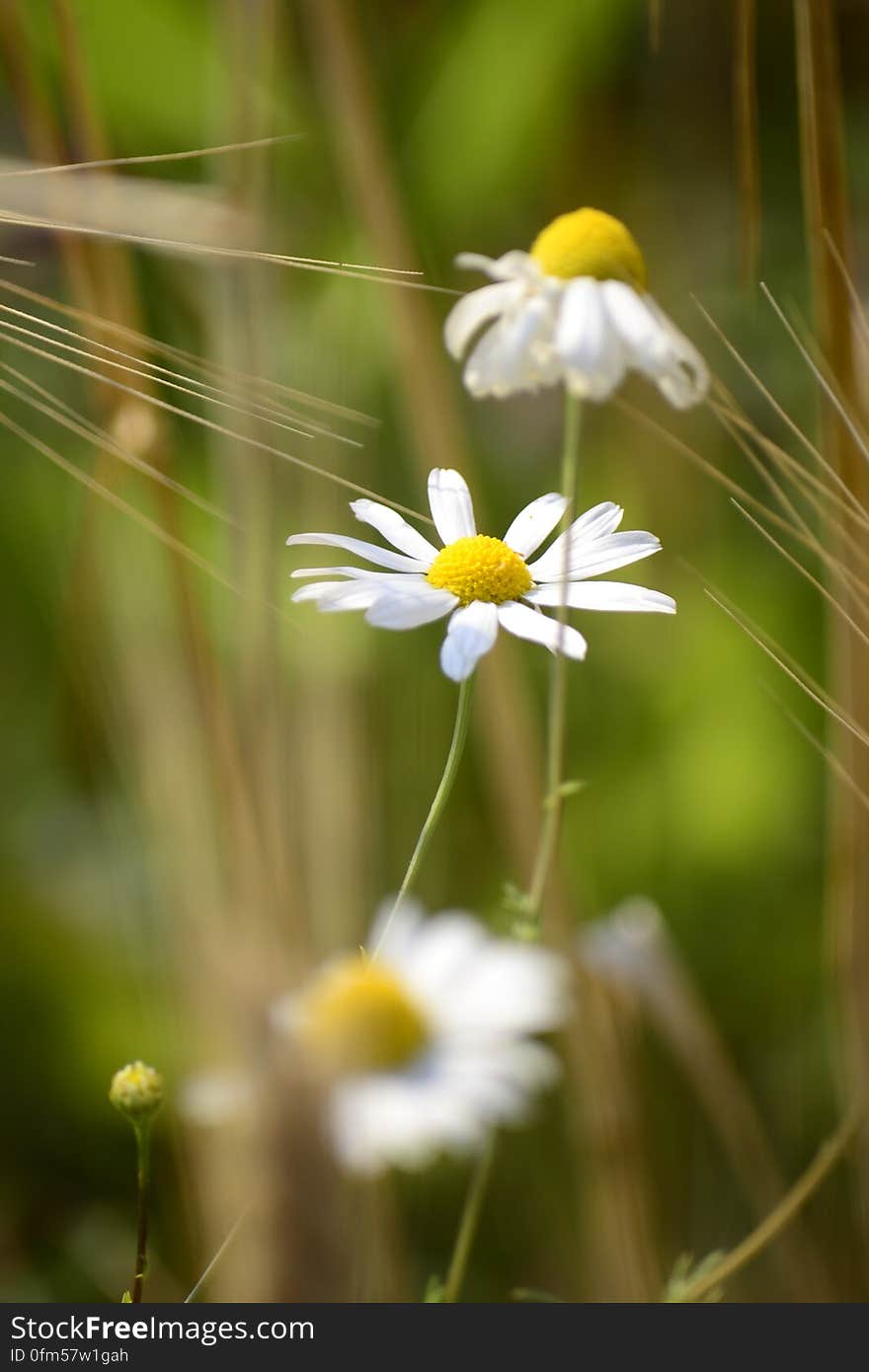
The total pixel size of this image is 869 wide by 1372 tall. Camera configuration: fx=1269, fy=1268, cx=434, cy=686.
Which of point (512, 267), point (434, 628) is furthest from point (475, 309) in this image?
point (434, 628)

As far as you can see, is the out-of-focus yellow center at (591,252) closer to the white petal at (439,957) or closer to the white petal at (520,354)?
the white petal at (520,354)

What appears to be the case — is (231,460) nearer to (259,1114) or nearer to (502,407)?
(259,1114)

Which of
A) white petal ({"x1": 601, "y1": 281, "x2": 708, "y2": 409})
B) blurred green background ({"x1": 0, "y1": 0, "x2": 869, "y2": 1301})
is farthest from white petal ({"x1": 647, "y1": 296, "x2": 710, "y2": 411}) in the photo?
blurred green background ({"x1": 0, "y1": 0, "x2": 869, "y2": 1301})

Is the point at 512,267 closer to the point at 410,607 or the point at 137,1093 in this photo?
the point at 410,607

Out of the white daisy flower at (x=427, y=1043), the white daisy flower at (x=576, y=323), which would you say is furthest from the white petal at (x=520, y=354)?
the white daisy flower at (x=427, y=1043)

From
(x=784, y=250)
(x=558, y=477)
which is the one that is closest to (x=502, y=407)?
(x=558, y=477)

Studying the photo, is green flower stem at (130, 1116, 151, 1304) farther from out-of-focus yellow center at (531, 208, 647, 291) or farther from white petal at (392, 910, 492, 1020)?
out-of-focus yellow center at (531, 208, 647, 291)
